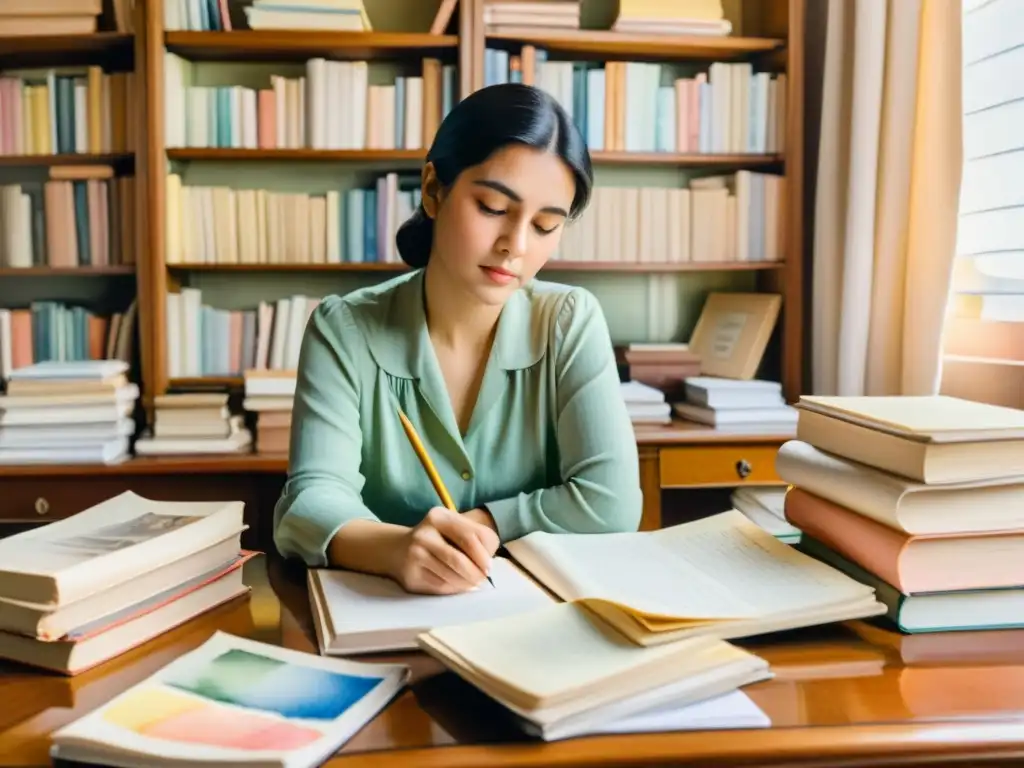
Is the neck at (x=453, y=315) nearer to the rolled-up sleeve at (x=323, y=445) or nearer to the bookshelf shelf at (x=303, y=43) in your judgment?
the rolled-up sleeve at (x=323, y=445)

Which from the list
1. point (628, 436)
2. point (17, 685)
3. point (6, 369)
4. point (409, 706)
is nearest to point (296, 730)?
point (409, 706)

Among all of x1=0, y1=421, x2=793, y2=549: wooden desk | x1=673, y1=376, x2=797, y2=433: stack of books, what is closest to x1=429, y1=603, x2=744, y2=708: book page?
x1=0, y1=421, x2=793, y2=549: wooden desk

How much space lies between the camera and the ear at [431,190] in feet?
4.51

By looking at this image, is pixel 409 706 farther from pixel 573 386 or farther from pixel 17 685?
pixel 573 386

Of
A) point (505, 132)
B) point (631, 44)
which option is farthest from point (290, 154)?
point (505, 132)

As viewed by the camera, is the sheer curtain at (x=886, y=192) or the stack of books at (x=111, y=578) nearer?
the stack of books at (x=111, y=578)

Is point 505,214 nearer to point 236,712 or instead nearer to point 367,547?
point 367,547

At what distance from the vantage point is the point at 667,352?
108 inches

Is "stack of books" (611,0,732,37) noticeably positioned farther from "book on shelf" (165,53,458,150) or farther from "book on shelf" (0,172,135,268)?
"book on shelf" (0,172,135,268)

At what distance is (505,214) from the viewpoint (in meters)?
1.27

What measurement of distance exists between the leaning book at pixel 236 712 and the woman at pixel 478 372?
1.09 ft

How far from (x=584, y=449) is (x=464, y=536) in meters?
0.45

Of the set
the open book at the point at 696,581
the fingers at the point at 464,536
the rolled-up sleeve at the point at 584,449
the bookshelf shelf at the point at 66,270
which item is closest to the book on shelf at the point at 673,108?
the bookshelf shelf at the point at 66,270

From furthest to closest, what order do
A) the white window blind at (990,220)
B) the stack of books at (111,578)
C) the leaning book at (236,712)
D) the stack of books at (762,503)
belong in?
the stack of books at (762,503) < the white window blind at (990,220) < the stack of books at (111,578) < the leaning book at (236,712)
